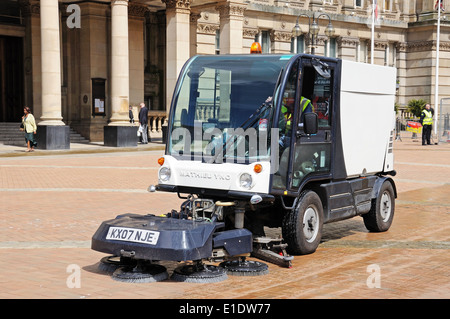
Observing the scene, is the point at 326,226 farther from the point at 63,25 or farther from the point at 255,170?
the point at 63,25

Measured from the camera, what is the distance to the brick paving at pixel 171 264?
6.71 m

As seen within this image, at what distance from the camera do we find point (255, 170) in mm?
7773

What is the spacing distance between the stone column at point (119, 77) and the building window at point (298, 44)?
1700 cm

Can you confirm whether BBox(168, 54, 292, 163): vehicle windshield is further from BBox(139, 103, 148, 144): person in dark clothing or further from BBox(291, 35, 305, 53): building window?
BBox(291, 35, 305, 53): building window

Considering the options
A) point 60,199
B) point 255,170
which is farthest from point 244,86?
point 60,199

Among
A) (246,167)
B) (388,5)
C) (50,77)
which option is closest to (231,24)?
(50,77)

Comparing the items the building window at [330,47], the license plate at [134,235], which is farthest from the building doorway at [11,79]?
the license plate at [134,235]

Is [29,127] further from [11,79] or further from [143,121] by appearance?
[11,79]

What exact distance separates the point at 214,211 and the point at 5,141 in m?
23.3

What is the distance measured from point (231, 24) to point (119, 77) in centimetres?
729

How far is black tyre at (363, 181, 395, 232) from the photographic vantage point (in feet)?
33.4

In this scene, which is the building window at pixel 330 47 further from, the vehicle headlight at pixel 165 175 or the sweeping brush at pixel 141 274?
the sweeping brush at pixel 141 274

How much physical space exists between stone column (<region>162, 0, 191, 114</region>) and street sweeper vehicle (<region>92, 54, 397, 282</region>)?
22341mm

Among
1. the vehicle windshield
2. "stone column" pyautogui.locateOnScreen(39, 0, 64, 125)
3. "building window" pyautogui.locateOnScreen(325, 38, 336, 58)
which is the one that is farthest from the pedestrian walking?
"building window" pyautogui.locateOnScreen(325, 38, 336, 58)
